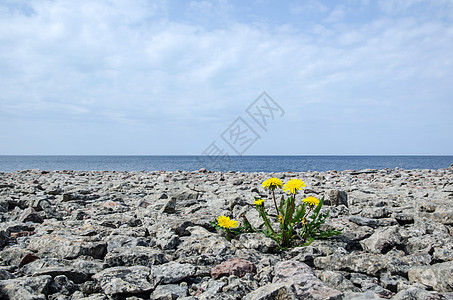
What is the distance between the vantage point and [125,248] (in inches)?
110

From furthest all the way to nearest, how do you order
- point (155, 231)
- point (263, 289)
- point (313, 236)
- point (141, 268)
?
point (155, 231), point (313, 236), point (141, 268), point (263, 289)

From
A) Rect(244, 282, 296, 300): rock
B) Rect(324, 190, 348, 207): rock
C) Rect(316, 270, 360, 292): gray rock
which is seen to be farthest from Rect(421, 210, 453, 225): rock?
Rect(244, 282, 296, 300): rock

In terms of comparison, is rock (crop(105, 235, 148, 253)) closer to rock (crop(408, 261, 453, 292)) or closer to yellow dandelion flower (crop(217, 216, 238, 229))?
yellow dandelion flower (crop(217, 216, 238, 229))

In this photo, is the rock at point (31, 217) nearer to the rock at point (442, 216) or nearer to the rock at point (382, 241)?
the rock at point (382, 241)

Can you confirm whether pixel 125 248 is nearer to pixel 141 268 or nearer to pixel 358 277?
pixel 141 268

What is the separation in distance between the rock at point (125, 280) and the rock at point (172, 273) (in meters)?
0.06

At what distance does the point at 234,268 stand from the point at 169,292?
0.53 m

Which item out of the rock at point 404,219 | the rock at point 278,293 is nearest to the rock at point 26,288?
the rock at point 278,293

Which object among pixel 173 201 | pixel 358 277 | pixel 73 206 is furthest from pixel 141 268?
pixel 73 206

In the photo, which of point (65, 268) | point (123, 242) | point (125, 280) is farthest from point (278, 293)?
point (123, 242)

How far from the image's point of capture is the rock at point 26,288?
6.23 ft

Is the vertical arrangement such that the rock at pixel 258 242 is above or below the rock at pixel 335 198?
below

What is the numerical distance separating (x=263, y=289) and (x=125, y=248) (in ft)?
4.78

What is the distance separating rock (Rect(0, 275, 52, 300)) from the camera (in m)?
1.90
